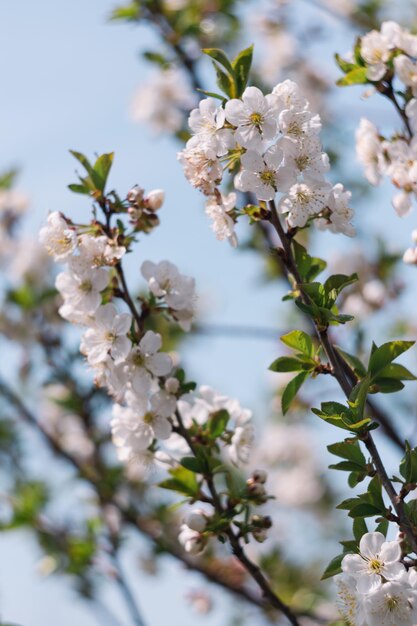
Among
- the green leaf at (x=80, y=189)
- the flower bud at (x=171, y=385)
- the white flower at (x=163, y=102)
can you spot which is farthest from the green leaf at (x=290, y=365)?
the white flower at (x=163, y=102)

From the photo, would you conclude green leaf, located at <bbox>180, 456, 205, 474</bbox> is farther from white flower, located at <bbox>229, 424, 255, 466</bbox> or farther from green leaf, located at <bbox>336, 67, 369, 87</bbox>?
green leaf, located at <bbox>336, 67, 369, 87</bbox>

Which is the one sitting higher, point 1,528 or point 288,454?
point 1,528

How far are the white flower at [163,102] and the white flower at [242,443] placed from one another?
2610 mm

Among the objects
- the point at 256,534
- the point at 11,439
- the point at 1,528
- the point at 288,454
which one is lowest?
the point at 288,454

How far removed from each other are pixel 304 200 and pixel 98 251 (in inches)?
17.7

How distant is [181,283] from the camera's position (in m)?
1.89

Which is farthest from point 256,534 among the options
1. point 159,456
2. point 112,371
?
point 112,371

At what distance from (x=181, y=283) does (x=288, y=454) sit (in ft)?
14.6

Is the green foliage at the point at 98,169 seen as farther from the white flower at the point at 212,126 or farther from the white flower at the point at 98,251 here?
the white flower at the point at 212,126

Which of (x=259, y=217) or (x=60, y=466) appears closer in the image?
(x=259, y=217)

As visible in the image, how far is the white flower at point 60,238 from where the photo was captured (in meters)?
1.77

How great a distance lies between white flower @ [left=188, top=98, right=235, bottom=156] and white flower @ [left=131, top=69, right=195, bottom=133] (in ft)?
8.94

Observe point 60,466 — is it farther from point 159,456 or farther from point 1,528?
point 159,456

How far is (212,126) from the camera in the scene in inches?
62.5
